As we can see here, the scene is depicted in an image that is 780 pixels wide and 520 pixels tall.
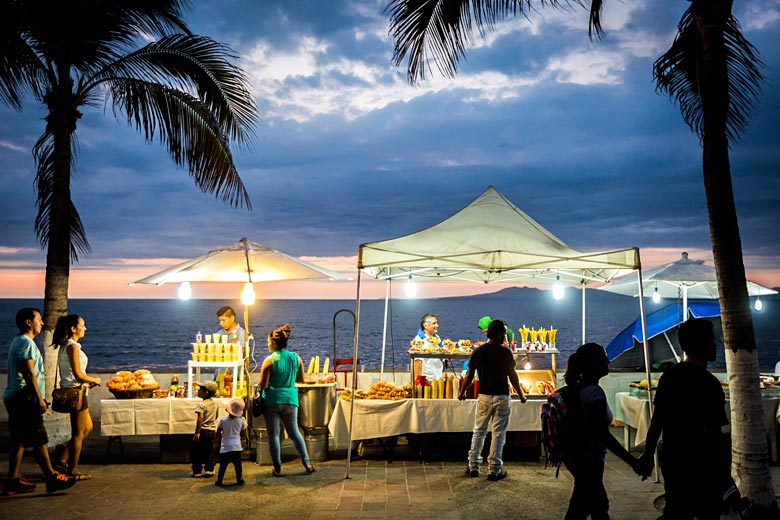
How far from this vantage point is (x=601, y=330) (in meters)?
92.9

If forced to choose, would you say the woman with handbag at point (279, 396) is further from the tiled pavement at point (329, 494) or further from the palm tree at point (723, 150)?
the palm tree at point (723, 150)

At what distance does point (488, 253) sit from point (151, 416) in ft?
15.8

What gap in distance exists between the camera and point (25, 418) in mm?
6539

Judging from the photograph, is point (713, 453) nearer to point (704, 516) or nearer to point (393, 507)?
point (704, 516)

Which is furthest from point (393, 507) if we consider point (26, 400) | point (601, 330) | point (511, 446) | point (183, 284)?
point (601, 330)

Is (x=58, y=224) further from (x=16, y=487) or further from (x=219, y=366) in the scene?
(x=16, y=487)

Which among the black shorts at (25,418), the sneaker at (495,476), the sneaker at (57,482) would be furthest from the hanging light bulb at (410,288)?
the black shorts at (25,418)

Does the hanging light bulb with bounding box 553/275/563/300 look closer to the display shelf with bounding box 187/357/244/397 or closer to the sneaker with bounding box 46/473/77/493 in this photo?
the display shelf with bounding box 187/357/244/397

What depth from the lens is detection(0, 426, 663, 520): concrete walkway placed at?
623 cm

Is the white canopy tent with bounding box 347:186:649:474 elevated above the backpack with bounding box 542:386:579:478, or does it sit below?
→ above

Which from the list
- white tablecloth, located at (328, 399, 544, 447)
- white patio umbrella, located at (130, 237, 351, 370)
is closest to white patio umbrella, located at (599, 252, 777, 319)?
white tablecloth, located at (328, 399, 544, 447)

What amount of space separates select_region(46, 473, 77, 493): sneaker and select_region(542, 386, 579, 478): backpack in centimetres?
533

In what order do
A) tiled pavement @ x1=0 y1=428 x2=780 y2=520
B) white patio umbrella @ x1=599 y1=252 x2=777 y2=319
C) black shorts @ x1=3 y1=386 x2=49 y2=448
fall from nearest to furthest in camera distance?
tiled pavement @ x1=0 y1=428 x2=780 y2=520 → black shorts @ x1=3 y1=386 x2=49 y2=448 → white patio umbrella @ x1=599 y1=252 x2=777 y2=319

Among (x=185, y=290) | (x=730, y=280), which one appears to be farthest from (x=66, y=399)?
(x=730, y=280)
